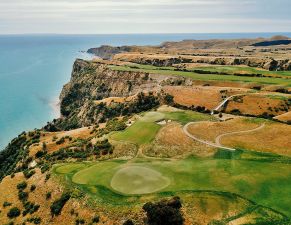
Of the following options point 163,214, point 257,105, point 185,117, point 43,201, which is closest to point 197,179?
point 163,214

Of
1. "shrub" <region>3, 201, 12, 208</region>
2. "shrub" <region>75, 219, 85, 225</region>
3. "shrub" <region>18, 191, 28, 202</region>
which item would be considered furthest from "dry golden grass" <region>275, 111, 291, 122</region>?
"shrub" <region>3, 201, 12, 208</region>

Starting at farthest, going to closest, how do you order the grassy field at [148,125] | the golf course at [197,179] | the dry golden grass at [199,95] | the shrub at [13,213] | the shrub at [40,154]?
the dry golden grass at [199,95], the shrub at [40,154], the grassy field at [148,125], the shrub at [13,213], the golf course at [197,179]

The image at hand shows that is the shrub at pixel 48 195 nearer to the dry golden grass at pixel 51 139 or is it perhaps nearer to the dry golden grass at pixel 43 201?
the dry golden grass at pixel 43 201

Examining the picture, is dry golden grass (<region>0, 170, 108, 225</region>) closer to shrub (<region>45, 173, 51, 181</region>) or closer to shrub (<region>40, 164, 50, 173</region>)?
shrub (<region>45, 173, 51, 181</region>)

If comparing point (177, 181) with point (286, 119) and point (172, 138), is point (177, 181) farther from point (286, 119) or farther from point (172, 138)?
point (286, 119)

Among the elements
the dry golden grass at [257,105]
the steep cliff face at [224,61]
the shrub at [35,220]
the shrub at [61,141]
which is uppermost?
the steep cliff face at [224,61]

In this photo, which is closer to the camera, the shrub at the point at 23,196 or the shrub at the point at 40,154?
the shrub at the point at 23,196

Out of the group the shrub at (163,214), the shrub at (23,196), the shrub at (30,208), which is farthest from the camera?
the shrub at (23,196)

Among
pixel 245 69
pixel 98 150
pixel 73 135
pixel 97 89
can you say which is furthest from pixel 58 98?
pixel 98 150

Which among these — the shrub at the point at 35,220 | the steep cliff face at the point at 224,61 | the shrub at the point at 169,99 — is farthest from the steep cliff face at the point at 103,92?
the shrub at the point at 35,220
